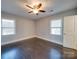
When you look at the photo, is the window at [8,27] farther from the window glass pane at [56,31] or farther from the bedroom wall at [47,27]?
the window glass pane at [56,31]

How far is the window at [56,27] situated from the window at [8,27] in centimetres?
348

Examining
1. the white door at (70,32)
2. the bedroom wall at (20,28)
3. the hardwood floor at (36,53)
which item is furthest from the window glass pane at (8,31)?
the white door at (70,32)

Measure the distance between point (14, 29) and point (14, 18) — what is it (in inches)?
36.7

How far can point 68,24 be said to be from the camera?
5.42 m

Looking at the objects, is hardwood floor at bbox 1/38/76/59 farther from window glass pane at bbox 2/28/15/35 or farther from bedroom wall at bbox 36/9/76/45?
bedroom wall at bbox 36/9/76/45

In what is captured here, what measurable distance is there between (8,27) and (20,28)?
1811 millimetres

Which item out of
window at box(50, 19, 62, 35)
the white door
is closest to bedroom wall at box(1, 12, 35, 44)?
window at box(50, 19, 62, 35)

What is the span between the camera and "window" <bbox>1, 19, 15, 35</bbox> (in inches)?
248

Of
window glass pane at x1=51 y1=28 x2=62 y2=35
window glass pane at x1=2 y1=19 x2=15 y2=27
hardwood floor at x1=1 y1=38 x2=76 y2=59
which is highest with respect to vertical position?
window glass pane at x1=2 y1=19 x2=15 y2=27

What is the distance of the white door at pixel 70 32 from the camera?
5156mm

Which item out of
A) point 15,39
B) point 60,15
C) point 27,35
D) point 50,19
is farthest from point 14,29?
point 60,15

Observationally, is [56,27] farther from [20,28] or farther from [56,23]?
[20,28]

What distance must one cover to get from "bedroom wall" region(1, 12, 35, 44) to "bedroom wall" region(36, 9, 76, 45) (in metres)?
0.87

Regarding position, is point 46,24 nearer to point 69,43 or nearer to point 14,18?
point 14,18
